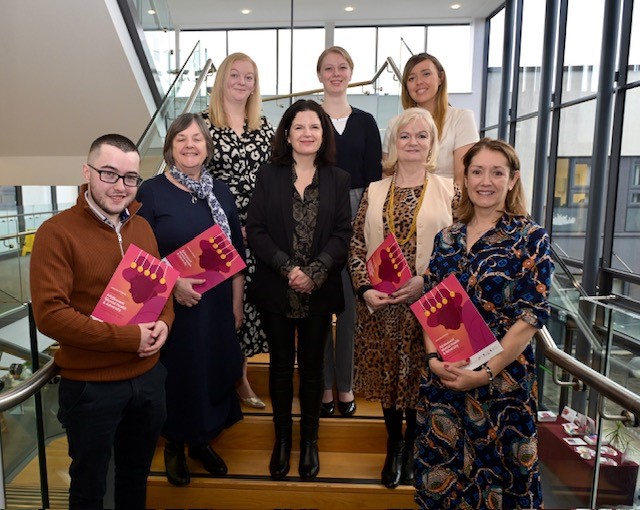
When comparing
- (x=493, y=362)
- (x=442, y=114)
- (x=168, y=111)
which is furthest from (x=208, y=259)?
(x=168, y=111)

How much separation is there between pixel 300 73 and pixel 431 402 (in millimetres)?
12502

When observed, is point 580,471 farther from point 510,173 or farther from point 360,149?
point 360,149

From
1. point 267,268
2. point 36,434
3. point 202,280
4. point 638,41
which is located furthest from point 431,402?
point 638,41

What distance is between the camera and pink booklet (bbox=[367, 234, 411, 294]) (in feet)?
6.89

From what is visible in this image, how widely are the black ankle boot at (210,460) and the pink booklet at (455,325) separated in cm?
136

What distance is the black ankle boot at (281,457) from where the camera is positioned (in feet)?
8.08

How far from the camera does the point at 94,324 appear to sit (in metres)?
1.66

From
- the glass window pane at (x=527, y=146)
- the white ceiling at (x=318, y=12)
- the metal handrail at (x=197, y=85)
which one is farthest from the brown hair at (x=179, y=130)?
the white ceiling at (x=318, y=12)

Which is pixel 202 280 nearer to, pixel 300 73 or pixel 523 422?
pixel 523 422

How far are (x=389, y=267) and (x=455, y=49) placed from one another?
40.6ft

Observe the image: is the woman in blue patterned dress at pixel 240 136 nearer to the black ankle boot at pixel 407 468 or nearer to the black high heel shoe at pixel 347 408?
the black high heel shoe at pixel 347 408

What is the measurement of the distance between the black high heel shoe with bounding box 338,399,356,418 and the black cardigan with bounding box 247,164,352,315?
2.69 feet

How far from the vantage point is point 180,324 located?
219cm

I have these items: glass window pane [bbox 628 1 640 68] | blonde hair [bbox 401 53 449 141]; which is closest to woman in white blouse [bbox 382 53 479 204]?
blonde hair [bbox 401 53 449 141]
